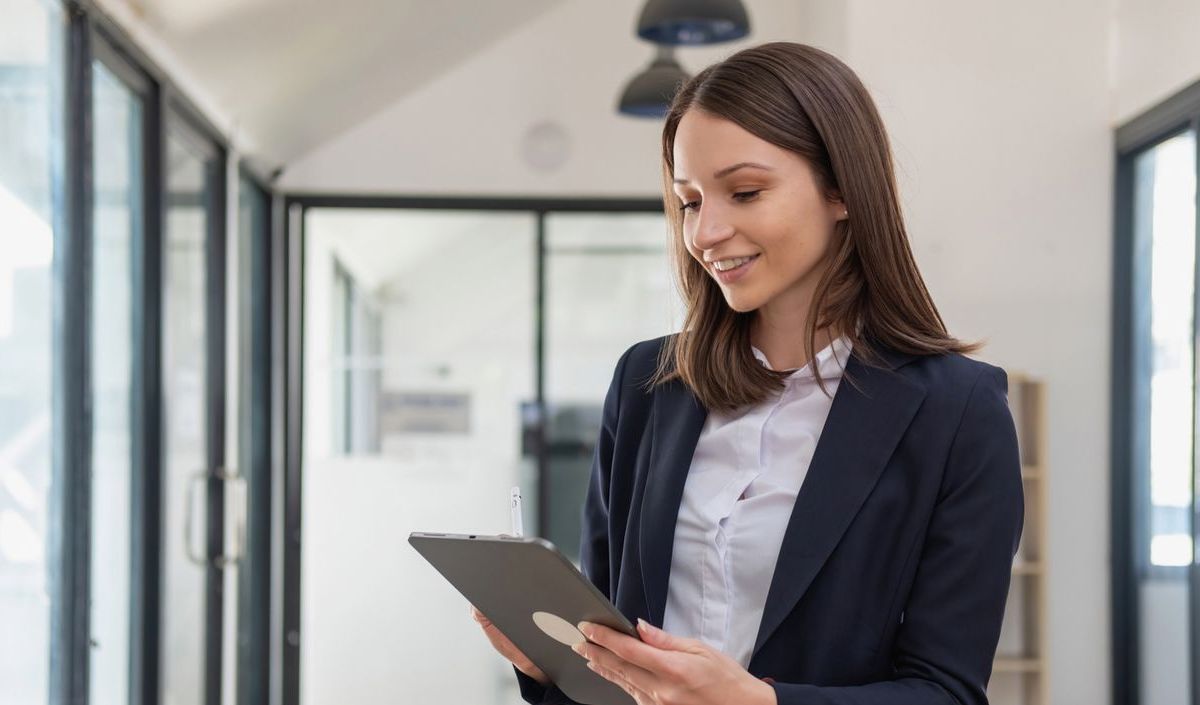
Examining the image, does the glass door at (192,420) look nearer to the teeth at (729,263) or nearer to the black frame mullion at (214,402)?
the black frame mullion at (214,402)

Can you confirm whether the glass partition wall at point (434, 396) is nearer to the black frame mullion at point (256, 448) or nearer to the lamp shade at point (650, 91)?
the black frame mullion at point (256, 448)

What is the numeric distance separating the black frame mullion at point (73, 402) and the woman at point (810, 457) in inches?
78.1

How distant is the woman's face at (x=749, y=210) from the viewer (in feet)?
3.78

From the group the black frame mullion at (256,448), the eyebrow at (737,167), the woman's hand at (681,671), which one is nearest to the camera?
the woman's hand at (681,671)

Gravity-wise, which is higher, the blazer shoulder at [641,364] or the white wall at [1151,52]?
the white wall at [1151,52]

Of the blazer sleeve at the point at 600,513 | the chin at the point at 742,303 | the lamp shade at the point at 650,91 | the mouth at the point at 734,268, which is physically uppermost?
the lamp shade at the point at 650,91

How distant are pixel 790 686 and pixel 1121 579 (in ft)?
12.1

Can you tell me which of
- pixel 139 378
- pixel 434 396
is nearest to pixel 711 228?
pixel 139 378

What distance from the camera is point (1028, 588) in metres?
4.44

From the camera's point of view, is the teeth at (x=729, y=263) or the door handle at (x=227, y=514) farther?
the door handle at (x=227, y=514)

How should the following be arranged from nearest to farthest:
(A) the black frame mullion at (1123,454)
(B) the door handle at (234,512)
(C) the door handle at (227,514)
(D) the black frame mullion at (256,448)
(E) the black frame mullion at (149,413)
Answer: (E) the black frame mullion at (149,413)
(C) the door handle at (227,514)
(A) the black frame mullion at (1123,454)
(B) the door handle at (234,512)
(D) the black frame mullion at (256,448)

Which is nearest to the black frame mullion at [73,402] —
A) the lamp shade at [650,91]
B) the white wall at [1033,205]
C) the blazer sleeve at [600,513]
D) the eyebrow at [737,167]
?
the lamp shade at [650,91]

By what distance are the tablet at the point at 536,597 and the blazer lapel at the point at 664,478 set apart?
0.09m

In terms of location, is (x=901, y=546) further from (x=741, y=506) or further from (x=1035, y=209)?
(x=1035, y=209)
